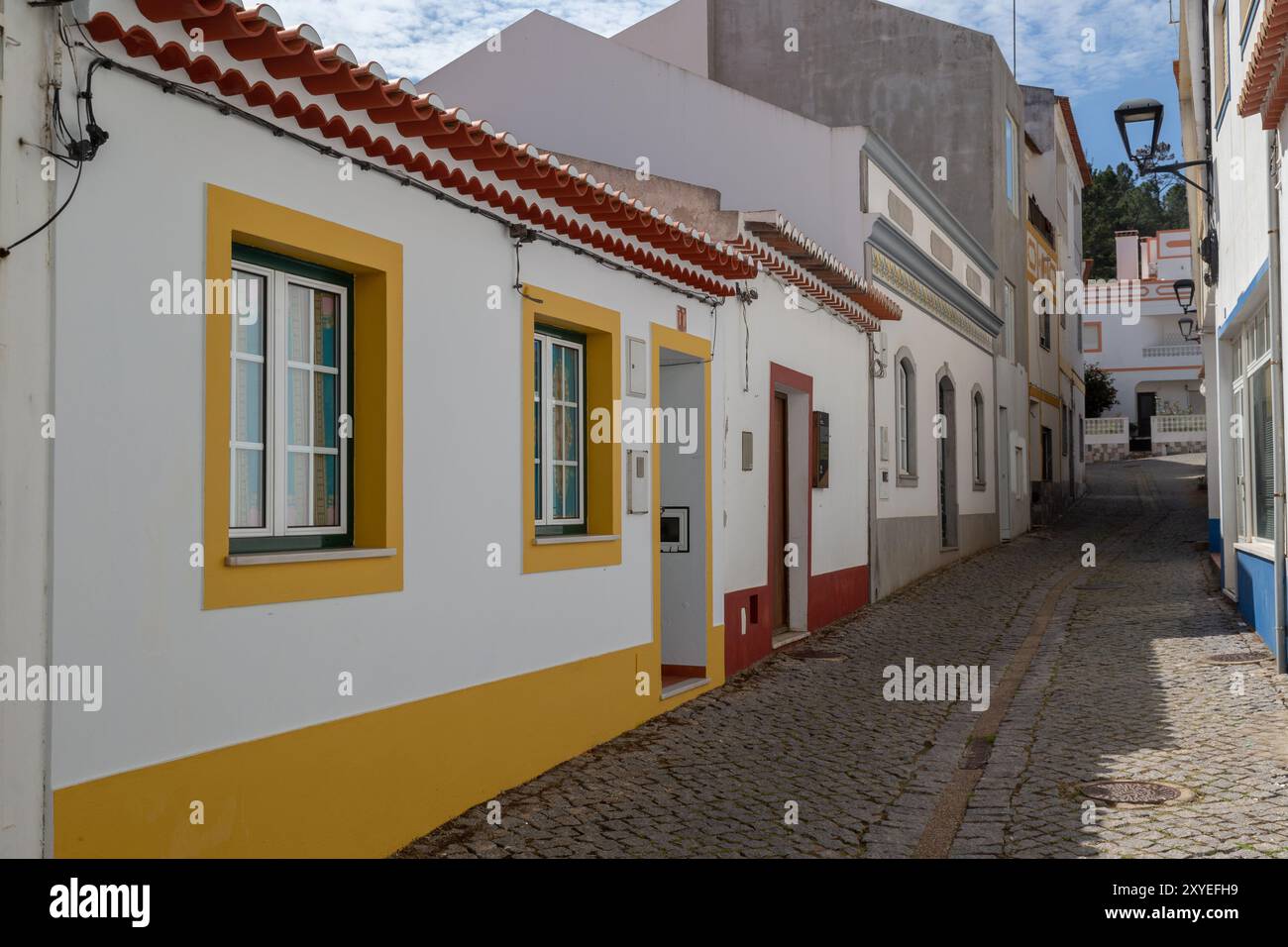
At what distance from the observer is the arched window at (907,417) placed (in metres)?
16.8

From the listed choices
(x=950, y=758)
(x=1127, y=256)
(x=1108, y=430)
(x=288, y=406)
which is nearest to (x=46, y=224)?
(x=288, y=406)

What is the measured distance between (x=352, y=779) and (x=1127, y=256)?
189ft

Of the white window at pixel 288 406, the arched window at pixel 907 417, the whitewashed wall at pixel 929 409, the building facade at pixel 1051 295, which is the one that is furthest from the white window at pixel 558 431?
the building facade at pixel 1051 295

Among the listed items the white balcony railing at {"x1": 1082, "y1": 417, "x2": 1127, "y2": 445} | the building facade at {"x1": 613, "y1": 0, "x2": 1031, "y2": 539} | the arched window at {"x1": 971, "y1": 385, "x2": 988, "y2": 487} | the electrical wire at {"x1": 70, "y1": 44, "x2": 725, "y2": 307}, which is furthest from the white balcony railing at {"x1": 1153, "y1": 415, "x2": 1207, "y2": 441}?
the electrical wire at {"x1": 70, "y1": 44, "x2": 725, "y2": 307}

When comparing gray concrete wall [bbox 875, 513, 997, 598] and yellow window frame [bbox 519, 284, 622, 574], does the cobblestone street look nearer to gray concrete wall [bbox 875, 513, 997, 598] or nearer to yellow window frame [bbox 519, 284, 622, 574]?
yellow window frame [bbox 519, 284, 622, 574]

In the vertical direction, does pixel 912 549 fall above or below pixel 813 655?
above

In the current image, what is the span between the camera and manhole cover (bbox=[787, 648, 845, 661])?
1145cm

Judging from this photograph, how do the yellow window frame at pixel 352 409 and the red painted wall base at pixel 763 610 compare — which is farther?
the red painted wall base at pixel 763 610

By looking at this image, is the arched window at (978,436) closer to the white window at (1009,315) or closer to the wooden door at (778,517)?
the white window at (1009,315)

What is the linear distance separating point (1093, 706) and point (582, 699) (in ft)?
12.3

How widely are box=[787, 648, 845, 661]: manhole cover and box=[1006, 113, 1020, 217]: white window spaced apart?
46.3ft

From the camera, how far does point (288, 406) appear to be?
5551mm

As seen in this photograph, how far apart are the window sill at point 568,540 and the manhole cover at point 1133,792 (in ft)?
10.6

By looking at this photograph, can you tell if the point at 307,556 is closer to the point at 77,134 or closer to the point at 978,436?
the point at 77,134
